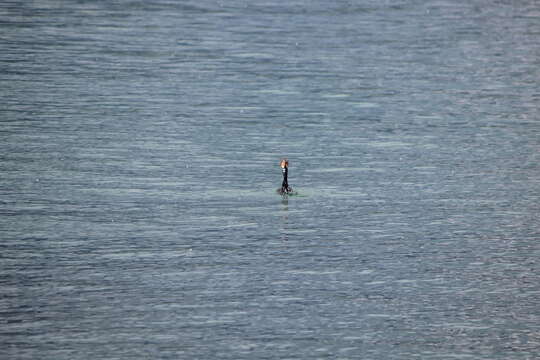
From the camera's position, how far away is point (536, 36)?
101188mm

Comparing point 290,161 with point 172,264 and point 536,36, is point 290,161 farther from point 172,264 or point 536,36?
point 536,36

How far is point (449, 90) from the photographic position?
76.9 m

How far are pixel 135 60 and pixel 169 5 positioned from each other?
32.3 metres

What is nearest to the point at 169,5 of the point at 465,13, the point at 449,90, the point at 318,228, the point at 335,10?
the point at 335,10

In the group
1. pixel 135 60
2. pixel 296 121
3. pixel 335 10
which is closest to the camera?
pixel 296 121

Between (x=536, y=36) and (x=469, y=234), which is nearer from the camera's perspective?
(x=469, y=234)

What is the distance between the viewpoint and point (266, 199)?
4981cm

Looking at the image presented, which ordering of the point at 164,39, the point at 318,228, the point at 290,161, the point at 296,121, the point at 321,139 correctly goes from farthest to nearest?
the point at 164,39 → the point at 296,121 → the point at 321,139 → the point at 290,161 → the point at 318,228

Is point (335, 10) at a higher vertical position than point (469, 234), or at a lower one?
higher

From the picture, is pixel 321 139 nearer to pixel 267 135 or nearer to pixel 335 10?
pixel 267 135

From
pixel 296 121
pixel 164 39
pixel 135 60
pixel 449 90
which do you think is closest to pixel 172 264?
pixel 296 121

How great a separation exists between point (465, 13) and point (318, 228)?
7403 centimetres

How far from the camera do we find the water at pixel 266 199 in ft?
119

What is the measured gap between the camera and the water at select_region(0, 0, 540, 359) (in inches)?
1423
